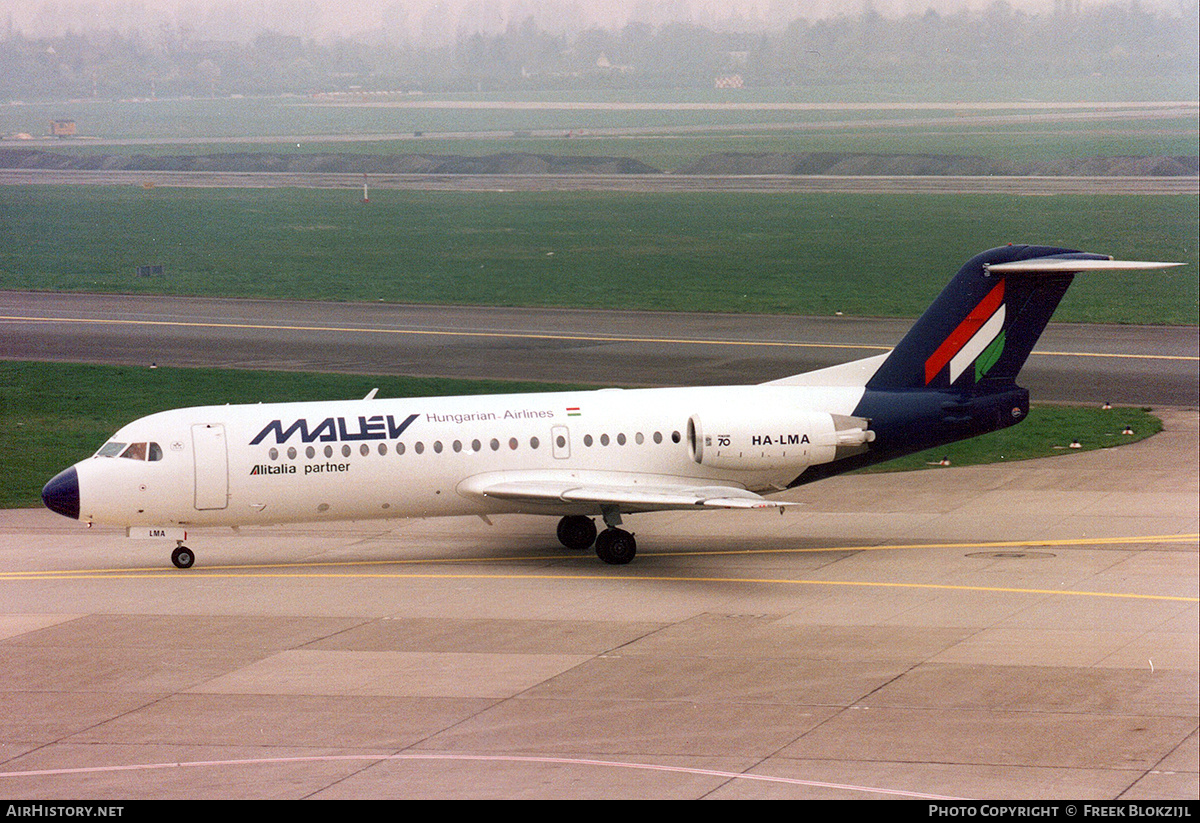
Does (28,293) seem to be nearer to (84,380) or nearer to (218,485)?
(84,380)

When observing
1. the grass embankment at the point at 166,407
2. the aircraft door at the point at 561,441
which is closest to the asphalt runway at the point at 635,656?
A: the aircraft door at the point at 561,441

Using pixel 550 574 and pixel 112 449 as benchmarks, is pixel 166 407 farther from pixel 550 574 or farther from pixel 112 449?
pixel 550 574

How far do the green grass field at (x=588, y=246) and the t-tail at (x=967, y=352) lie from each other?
30640 millimetres

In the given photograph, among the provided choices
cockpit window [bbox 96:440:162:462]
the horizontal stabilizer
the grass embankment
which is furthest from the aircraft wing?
the grass embankment

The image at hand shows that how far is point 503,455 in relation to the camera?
Answer: 30.2m

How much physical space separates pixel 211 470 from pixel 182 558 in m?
2.24

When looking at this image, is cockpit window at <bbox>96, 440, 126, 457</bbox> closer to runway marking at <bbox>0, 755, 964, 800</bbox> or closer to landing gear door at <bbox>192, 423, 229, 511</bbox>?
landing gear door at <bbox>192, 423, 229, 511</bbox>

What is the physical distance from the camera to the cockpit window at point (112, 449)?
2948cm

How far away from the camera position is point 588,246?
77625mm

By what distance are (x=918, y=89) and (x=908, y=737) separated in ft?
260

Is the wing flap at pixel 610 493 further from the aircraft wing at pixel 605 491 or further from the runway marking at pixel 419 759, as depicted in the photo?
the runway marking at pixel 419 759

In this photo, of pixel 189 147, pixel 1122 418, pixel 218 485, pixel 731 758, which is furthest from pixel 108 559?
pixel 189 147

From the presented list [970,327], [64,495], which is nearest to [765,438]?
[970,327]

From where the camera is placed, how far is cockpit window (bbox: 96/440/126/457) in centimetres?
2948
